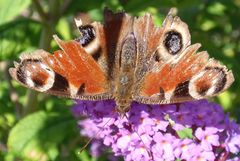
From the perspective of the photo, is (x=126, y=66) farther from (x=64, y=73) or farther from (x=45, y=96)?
(x=45, y=96)

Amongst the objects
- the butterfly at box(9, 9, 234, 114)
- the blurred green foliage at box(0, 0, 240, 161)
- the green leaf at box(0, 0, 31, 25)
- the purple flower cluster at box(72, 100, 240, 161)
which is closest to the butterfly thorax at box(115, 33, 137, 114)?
the butterfly at box(9, 9, 234, 114)

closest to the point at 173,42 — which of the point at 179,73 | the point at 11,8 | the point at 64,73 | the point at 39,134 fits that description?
the point at 179,73

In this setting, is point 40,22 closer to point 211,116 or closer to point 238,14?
point 211,116

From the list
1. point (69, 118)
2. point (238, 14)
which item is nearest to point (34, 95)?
point (69, 118)

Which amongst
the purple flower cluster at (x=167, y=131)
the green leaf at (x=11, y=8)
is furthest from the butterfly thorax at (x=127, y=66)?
the green leaf at (x=11, y=8)

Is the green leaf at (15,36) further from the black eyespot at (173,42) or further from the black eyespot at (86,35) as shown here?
the black eyespot at (173,42)

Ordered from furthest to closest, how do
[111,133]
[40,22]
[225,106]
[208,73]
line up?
[225,106]
[40,22]
[111,133]
[208,73]

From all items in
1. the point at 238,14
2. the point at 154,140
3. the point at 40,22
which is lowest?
the point at 154,140

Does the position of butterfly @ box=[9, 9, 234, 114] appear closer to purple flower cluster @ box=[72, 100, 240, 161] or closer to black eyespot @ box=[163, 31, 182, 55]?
black eyespot @ box=[163, 31, 182, 55]
